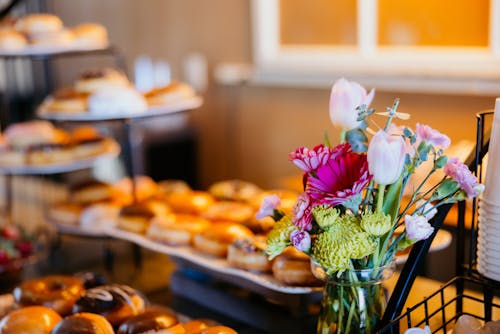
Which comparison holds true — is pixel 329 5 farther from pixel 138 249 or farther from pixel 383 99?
pixel 138 249

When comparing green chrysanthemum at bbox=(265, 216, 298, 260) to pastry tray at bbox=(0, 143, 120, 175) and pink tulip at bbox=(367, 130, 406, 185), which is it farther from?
pastry tray at bbox=(0, 143, 120, 175)

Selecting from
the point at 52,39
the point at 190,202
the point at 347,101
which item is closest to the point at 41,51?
the point at 52,39

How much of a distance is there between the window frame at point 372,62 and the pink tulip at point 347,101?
4.87 feet

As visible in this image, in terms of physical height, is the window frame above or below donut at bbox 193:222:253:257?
above

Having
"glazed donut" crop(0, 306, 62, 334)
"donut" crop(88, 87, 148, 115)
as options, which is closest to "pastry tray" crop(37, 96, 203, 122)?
"donut" crop(88, 87, 148, 115)

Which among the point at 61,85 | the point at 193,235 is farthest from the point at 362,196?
the point at 61,85

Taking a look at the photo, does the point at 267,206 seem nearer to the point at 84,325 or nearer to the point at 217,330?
the point at 217,330

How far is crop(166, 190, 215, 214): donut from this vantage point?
1667 millimetres

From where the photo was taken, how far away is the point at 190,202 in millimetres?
1696

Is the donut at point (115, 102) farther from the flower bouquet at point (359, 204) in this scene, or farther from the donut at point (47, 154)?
the flower bouquet at point (359, 204)

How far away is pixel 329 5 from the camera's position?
9.61 feet

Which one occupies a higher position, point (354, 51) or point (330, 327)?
point (354, 51)

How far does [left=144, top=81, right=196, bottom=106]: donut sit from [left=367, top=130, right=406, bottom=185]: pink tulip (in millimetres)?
1205

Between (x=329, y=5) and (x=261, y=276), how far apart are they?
1.94m
